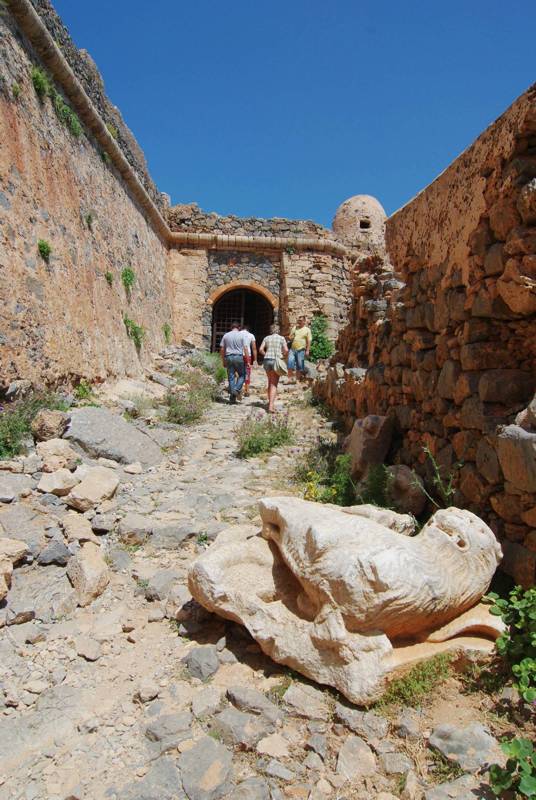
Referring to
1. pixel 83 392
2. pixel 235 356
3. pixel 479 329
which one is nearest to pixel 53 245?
pixel 83 392

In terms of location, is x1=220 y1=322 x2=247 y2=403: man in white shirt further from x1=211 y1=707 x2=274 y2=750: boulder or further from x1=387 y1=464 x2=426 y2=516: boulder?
x1=211 y1=707 x2=274 y2=750: boulder

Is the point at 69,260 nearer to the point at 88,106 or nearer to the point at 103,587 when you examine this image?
the point at 88,106

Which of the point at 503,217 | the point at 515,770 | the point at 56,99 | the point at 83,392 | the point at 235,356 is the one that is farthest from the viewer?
the point at 235,356

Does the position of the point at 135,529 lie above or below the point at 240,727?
above

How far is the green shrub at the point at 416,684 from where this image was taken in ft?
6.82

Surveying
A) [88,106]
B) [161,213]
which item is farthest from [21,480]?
[161,213]

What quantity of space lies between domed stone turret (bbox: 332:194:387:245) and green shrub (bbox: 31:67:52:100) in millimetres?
11327

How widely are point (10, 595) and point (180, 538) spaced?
1155mm

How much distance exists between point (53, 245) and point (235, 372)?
364 centimetres

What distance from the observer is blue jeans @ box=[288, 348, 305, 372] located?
10.5 meters

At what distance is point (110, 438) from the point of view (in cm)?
513

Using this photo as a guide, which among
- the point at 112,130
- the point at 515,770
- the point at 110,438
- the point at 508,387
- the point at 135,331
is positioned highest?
the point at 112,130

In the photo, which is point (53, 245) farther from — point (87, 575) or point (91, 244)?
point (87, 575)

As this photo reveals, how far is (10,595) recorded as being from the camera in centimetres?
289
